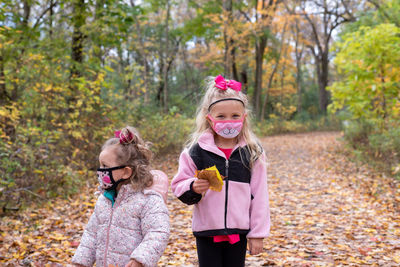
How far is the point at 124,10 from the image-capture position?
8445 mm

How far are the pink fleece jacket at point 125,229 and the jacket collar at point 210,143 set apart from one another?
1.53 ft

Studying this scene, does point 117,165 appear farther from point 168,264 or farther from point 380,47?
point 380,47

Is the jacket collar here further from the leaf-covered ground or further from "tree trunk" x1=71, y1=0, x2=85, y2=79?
"tree trunk" x1=71, y1=0, x2=85, y2=79

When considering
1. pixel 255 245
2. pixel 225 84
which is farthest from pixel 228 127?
pixel 255 245

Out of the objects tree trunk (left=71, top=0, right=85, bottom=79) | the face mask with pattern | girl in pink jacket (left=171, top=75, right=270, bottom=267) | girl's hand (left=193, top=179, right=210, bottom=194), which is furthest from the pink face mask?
tree trunk (left=71, top=0, right=85, bottom=79)

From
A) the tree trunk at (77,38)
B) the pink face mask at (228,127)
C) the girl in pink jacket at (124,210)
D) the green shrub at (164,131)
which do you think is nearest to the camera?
the girl in pink jacket at (124,210)

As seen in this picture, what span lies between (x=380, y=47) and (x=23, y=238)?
9.73m

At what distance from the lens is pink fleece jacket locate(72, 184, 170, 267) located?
6.84 feet

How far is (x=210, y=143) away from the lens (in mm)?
2420

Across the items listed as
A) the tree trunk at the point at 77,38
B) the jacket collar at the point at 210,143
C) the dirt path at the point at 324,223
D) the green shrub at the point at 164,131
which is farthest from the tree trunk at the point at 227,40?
the jacket collar at the point at 210,143

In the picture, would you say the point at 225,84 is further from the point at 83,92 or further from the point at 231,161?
the point at 83,92

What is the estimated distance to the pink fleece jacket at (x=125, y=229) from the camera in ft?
6.84

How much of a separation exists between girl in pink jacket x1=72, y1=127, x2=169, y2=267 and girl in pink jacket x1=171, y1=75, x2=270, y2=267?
23cm

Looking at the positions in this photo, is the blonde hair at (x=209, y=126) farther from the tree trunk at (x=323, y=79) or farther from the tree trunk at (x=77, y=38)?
the tree trunk at (x=323, y=79)
